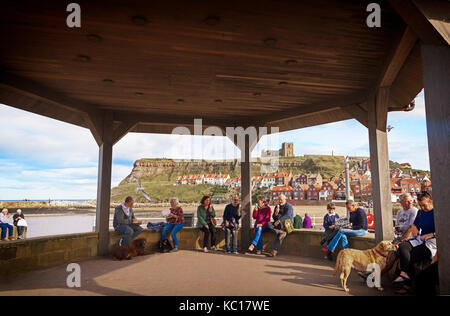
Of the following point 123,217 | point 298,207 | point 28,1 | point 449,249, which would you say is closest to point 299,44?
point 449,249

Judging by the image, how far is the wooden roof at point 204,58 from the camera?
10.6ft

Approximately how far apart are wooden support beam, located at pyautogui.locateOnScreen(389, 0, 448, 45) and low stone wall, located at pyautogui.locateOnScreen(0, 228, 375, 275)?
379 cm

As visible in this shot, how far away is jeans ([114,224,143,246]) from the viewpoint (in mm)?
6777

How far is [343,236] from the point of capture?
5918 mm

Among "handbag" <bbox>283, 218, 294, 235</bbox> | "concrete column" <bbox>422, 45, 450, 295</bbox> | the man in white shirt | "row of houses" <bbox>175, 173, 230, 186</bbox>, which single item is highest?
"row of houses" <bbox>175, 173, 230, 186</bbox>

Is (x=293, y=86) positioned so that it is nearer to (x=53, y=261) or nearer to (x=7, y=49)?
(x=7, y=49)

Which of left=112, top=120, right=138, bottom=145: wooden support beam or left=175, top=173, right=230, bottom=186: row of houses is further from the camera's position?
left=175, top=173, right=230, bottom=186: row of houses

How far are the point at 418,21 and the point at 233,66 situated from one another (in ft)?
8.15

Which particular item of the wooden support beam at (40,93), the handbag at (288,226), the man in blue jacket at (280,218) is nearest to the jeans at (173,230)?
the man in blue jacket at (280,218)

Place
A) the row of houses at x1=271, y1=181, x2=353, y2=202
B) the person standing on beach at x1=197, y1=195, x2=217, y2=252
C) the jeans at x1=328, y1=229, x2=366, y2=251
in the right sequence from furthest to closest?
1. the row of houses at x1=271, y1=181, x2=353, y2=202
2. the person standing on beach at x1=197, y1=195, x2=217, y2=252
3. the jeans at x1=328, y1=229, x2=366, y2=251

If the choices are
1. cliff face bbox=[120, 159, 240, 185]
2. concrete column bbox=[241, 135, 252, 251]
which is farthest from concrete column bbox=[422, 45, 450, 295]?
cliff face bbox=[120, 159, 240, 185]

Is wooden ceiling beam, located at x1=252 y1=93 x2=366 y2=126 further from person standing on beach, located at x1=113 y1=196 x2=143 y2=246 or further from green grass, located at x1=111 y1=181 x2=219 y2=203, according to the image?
green grass, located at x1=111 y1=181 x2=219 y2=203

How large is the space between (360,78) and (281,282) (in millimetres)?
Result: 3392

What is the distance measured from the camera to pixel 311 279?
4695 mm
